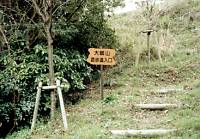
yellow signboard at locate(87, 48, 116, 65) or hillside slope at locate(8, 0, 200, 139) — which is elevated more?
yellow signboard at locate(87, 48, 116, 65)

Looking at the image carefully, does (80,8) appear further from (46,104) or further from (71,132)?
(71,132)

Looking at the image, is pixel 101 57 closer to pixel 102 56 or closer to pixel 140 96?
pixel 102 56

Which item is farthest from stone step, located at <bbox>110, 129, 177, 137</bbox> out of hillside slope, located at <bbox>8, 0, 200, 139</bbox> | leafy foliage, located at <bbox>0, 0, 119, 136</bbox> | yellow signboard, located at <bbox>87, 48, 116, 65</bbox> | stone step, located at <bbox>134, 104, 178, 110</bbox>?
yellow signboard, located at <bbox>87, 48, 116, 65</bbox>

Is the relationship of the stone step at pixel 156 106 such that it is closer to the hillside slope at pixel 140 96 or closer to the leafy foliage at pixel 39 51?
the hillside slope at pixel 140 96

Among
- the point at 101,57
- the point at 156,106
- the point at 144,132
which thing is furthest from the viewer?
the point at 101,57

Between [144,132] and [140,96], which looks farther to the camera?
[140,96]

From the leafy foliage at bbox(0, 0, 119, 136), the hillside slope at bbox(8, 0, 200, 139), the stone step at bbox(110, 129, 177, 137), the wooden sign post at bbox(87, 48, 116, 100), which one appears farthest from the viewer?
the wooden sign post at bbox(87, 48, 116, 100)

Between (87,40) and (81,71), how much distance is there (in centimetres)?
102

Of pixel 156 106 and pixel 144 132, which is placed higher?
pixel 156 106

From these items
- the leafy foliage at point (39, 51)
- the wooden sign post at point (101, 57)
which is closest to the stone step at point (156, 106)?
the wooden sign post at point (101, 57)

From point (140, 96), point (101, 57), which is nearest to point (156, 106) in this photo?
point (140, 96)

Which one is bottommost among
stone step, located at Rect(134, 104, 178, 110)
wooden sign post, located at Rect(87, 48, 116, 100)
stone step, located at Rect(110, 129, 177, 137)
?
stone step, located at Rect(110, 129, 177, 137)

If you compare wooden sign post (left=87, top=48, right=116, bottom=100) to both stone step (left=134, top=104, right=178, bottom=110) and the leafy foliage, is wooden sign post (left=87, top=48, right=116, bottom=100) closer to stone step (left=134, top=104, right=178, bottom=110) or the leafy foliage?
the leafy foliage

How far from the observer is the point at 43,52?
904 centimetres
